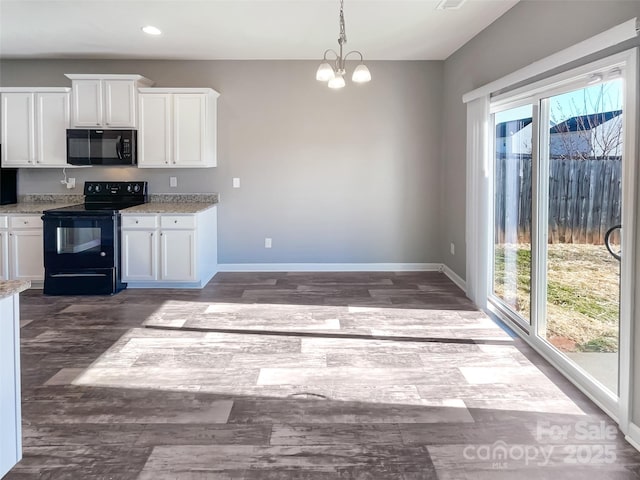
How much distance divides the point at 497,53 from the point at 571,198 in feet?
5.68

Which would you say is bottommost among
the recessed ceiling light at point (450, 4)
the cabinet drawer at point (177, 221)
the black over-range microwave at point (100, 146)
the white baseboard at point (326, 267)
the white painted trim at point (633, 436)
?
the white painted trim at point (633, 436)

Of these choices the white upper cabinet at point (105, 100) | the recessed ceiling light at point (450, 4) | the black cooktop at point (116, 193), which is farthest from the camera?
the black cooktop at point (116, 193)

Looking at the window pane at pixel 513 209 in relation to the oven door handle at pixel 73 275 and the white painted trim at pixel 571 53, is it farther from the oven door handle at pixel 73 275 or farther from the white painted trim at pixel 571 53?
the oven door handle at pixel 73 275

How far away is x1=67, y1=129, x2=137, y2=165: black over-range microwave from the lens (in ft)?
19.5

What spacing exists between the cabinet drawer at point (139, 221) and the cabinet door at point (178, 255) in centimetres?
15

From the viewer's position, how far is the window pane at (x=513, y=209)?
4.18 m

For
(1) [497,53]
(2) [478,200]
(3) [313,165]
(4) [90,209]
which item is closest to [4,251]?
(4) [90,209]

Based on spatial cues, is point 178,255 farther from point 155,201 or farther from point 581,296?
point 581,296

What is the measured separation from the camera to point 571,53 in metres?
3.10

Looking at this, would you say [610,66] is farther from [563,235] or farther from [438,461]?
[438,461]

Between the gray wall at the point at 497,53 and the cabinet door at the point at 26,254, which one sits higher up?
the gray wall at the point at 497,53

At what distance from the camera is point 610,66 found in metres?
2.82

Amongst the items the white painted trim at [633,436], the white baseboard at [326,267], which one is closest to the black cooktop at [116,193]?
the white baseboard at [326,267]

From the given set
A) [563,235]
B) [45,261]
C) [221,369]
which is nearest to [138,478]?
[221,369]
